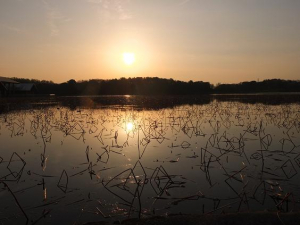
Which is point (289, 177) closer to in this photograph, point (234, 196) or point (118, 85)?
point (234, 196)

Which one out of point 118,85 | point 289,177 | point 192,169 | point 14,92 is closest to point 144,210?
point 192,169

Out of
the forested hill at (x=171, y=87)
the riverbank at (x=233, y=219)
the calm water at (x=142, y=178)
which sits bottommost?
the calm water at (x=142, y=178)

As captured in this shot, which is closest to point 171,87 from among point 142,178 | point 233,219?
point 142,178

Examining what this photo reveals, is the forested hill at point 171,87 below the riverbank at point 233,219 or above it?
above

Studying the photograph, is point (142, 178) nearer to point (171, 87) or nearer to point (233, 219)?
point (233, 219)

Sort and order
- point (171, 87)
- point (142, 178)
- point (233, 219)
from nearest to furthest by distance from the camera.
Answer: point (233, 219)
point (142, 178)
point (171, 87)

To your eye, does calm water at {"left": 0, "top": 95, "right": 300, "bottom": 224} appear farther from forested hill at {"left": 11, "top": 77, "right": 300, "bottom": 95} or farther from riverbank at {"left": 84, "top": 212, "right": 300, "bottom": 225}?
forested hill at {"left": 11, "top": 77, "right": 300, "bottom": 95}

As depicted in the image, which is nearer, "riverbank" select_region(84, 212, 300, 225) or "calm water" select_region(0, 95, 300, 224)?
"riverbank" select_region(84, 212, 300, 225)

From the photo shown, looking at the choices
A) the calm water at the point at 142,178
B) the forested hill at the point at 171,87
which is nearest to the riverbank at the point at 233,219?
the calm water at the point at 142,178

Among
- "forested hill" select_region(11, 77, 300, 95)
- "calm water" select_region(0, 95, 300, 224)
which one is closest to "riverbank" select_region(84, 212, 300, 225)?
"calm water" select_region(0, 95, 300, 224)

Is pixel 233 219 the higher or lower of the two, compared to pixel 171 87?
lower

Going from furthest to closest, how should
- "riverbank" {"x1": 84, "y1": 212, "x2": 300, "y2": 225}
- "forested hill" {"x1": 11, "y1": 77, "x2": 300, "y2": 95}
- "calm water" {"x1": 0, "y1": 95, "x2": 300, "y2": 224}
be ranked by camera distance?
"forested hill" {"x1": 11, "y1": 77, "x2": 300, "y2": 95} < "calm water" {"x1": 0, "y1": 95, "x2": 300, "y2": 224} < "riverbank" {"x1": 84, "y1": 212, "x2": 300, "y2": 225}

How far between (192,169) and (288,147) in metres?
4.12

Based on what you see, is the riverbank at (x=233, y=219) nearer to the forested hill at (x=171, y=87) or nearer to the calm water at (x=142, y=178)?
the calm water at (x=142, y=178)
